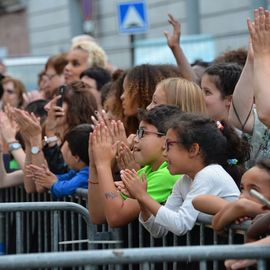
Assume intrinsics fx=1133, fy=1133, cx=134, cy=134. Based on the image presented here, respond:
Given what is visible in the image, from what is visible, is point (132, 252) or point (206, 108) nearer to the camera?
point (132, 252)

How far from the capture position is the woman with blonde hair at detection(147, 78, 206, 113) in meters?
6.28

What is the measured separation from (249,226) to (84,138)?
107 inches

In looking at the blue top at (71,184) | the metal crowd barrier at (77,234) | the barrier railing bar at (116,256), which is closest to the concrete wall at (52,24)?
the metal crowd barrier at (77,234)

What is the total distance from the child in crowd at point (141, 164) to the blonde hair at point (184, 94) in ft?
0.79

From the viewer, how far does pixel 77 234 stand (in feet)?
22.6

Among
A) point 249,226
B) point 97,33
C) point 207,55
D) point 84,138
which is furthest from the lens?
point 97,33

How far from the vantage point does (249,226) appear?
4.73 meters

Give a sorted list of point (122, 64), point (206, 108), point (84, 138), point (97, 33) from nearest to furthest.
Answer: point (206, 108) → point (84, 138) → point (122, 64) → point (97, 33)

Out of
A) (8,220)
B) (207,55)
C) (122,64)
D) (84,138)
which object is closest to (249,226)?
(84,138)

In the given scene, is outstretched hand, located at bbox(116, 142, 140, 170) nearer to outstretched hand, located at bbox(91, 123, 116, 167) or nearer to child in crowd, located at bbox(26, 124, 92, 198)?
outstretched hand, located at bbox(91, 123, 116, 167)

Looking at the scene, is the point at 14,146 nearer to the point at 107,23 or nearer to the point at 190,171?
the point at 190,171

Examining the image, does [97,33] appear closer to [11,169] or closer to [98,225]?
[11,169]

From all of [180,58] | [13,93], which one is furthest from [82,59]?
[180,58]

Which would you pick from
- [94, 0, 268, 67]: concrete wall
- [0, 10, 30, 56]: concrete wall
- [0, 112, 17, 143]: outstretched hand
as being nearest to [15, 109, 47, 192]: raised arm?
[0, 112, 17, 143]: outstretched hand
